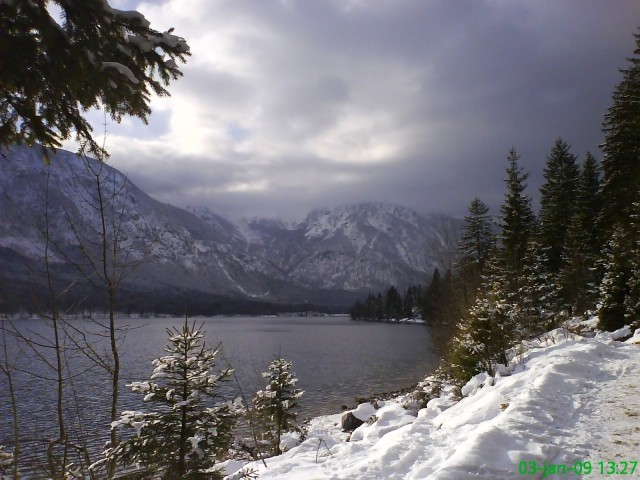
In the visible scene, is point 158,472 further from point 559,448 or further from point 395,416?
point 395,416

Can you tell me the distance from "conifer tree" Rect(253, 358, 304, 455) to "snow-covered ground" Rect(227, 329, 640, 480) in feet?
23.5

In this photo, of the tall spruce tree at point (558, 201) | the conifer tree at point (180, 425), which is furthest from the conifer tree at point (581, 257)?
the conifer tree at point (180, 425)

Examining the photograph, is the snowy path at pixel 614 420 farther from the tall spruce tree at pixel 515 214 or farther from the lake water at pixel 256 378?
the tall spruce tree at pixel 515 214

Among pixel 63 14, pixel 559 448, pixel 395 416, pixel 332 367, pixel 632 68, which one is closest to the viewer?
pixel 63 14

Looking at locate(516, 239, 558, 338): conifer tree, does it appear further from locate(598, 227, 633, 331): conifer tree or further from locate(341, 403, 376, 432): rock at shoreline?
locate(341, 403, 376, 432): rock at shoreline

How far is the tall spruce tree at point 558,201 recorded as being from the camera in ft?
110

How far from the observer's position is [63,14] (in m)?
3.76

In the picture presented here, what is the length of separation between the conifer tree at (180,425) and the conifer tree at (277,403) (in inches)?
310

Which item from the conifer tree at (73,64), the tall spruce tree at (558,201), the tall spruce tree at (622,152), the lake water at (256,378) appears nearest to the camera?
the conifer tree at (73,64)

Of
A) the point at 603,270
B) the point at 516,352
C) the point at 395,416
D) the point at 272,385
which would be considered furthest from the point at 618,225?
the point at 272,385

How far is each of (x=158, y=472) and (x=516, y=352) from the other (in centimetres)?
1173

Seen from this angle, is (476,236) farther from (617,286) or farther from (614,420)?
(614,420)

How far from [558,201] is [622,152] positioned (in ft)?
27.3

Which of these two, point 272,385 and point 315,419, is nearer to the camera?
point 272,385
